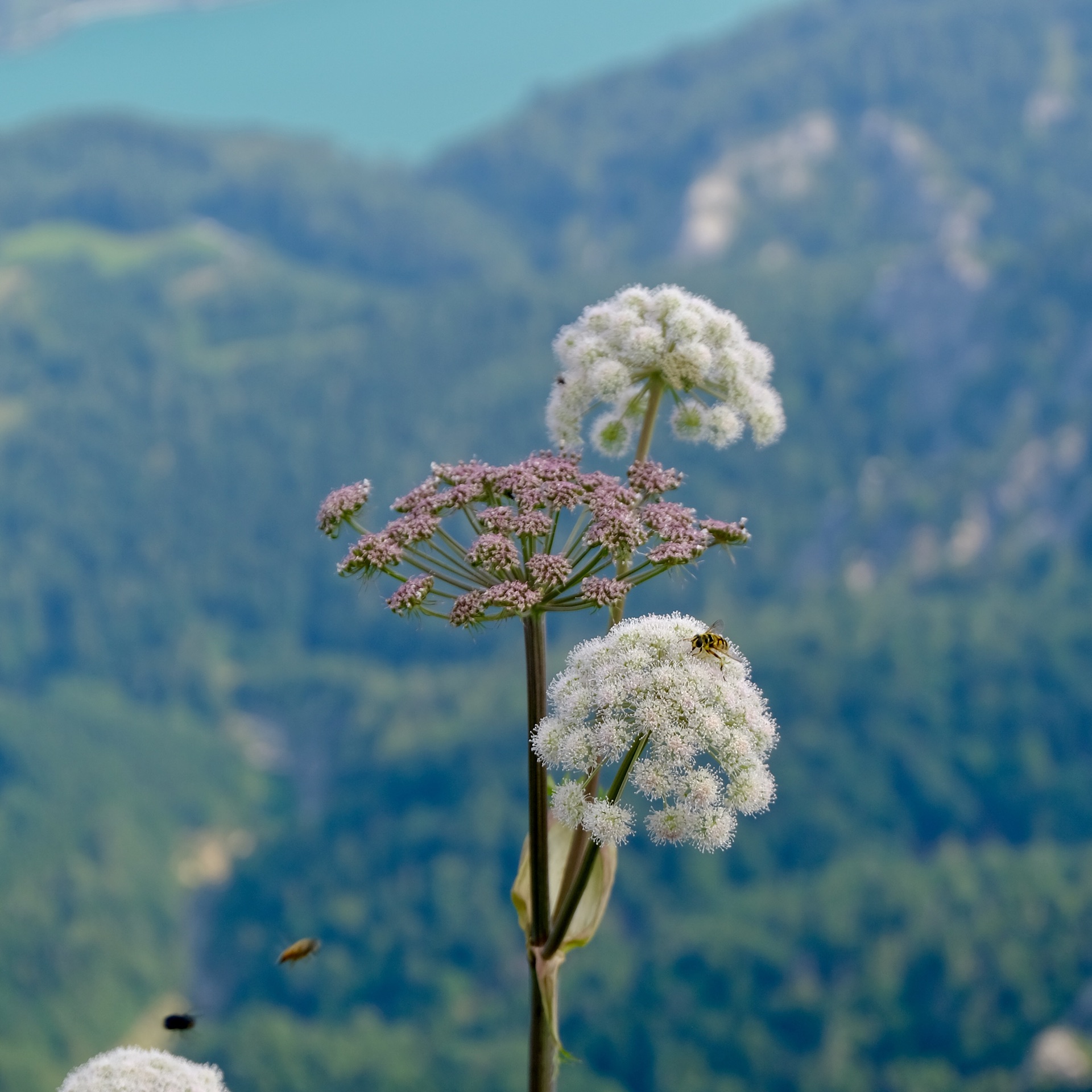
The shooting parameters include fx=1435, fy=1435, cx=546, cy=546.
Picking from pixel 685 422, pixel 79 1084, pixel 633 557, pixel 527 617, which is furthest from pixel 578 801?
pixel 685 422

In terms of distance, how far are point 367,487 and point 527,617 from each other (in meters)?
1.64

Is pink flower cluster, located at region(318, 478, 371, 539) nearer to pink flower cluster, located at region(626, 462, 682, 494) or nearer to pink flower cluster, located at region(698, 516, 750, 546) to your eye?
pink flower cluster, located at region(626, 462, 682, 494)

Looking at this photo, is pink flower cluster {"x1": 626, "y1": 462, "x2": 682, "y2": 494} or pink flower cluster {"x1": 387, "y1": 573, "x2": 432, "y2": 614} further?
pink flower cluster {"x1": 626, "y1": 462, "x2": 682, "y2": 494}

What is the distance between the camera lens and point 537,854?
7.58 m

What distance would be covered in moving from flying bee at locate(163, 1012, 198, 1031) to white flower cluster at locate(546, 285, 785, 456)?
18.5ft

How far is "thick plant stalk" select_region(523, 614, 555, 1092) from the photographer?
7.24 metres

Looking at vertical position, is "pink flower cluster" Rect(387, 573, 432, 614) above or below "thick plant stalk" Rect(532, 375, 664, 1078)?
above

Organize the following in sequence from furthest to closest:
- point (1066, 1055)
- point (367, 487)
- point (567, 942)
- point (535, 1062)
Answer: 1. point (1066, 1055)
2. point (367, 487)
3. point (567, 942)
4. point (535, 1062)

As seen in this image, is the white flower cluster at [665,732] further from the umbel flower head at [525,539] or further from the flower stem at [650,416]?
the flower stem at [650,416]

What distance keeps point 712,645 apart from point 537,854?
1.44 meters

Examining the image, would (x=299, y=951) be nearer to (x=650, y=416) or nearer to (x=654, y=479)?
(x=650, y=416)

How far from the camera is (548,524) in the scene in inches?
319

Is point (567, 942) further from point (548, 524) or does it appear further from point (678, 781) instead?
point (548, 524)

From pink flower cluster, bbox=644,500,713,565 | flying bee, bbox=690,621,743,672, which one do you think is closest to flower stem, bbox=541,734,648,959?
flying bee, bbox=690,621,743,672
